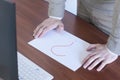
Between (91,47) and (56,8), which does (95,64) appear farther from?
(56,8)

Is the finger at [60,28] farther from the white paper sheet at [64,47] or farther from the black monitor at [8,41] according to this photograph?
the black monitor at [8,41]

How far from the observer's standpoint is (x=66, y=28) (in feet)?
4.00

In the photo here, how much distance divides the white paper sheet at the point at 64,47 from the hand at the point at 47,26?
22 mm

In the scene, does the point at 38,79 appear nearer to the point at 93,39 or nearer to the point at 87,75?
the point at 87,75

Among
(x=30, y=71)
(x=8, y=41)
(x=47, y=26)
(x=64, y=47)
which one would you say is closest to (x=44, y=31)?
(x=47, y=26)

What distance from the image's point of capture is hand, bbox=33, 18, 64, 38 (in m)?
1.15

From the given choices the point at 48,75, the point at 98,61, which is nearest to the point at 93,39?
the point at 98,61

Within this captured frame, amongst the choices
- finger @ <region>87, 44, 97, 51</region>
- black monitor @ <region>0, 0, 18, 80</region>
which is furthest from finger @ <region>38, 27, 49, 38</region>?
black monitor @ <region>0, 0, 18, 80</region>

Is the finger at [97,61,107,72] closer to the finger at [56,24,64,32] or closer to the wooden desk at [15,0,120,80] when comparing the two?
the wooden desk at [15,0,120,80]

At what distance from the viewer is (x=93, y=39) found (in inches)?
44.6

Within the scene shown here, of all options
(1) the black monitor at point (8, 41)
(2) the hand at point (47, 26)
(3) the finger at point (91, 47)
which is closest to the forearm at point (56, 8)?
(2) the hand at point (47, 26)

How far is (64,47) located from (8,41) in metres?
0.53

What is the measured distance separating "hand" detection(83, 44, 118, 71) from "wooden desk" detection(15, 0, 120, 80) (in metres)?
0.02

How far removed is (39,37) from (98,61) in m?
0.32
